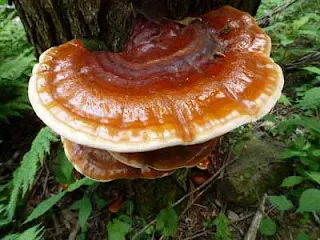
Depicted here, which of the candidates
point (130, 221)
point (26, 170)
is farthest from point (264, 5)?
point (26, 170)

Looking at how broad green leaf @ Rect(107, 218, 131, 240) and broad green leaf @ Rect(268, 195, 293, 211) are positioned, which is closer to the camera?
broad green leaf @ Rect(268, 195, 293, 211)

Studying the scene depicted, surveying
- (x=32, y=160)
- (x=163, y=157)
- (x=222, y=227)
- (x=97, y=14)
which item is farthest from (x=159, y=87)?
(x=222, y=227)

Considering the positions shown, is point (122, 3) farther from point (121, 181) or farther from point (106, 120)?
point (121, 181)

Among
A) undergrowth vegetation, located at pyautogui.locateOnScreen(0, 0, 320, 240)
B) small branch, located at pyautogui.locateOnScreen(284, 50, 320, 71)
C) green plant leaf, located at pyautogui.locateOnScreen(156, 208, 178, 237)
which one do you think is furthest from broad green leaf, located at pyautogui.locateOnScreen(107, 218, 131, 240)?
small branch, located at pyautogui.locateOnScreen(284, 50, 320, 71)

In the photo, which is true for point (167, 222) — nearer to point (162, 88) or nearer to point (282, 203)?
point (282, 203)

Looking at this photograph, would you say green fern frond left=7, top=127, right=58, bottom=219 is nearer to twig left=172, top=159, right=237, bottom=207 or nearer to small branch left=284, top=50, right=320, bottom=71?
twig left=172, top=159, right=237, bottom=207

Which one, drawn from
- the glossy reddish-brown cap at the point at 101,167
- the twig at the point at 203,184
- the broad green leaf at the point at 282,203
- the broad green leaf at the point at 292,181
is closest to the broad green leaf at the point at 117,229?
the twig at the point at 203,184

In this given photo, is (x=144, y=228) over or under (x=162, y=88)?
under

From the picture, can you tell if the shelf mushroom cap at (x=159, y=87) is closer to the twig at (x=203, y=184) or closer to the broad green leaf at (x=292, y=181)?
the broad green leaf at (x=292, y=181)
